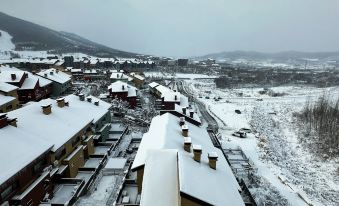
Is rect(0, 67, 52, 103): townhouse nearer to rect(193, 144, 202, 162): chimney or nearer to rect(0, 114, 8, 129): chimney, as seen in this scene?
rect(0, 114, 8, 129): chimney

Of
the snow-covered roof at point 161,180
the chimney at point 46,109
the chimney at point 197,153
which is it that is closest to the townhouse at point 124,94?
the chimney at point 46,109

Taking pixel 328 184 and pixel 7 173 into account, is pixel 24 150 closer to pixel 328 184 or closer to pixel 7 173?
pixel 7 173

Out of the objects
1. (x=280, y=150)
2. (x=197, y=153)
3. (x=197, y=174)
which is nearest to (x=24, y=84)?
(x=197, y=153)

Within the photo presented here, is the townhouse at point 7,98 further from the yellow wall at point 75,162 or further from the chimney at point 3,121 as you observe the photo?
the chimney at point 3,121

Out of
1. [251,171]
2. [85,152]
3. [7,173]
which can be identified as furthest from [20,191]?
[251,171]

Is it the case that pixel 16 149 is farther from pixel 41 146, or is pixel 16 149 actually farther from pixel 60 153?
pixel 60 153

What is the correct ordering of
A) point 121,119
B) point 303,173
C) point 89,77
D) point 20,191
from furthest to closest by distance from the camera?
point 89,77 → point 121,119 → point 303,173 → point 20,191

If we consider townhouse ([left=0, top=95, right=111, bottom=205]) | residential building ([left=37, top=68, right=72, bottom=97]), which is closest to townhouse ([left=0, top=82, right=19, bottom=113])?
townhouse ([left=0, top=95, right=111, bottom=205])
